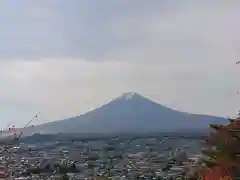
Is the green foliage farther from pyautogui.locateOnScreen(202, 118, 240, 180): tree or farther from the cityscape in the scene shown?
the cityscape

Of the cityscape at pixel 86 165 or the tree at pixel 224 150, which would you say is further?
the tree at pixel 224 150

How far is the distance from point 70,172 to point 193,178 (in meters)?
20.0

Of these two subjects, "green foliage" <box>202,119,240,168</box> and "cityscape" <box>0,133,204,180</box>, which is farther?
"green foliage" <box>202,119,240,168</box>

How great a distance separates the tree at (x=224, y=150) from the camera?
7080 mm

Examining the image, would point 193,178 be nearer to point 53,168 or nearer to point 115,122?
point 53,168

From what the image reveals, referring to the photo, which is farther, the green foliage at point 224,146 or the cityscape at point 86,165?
the green foliage at point 224,146

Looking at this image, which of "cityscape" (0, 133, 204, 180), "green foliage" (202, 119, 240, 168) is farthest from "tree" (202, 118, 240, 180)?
"cityscape" (0, 133, 204, 180)

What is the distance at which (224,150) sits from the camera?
719cm

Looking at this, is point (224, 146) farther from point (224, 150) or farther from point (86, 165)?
point (86, 165)

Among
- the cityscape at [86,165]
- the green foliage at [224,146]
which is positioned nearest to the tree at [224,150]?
the green foliage at [224,146]

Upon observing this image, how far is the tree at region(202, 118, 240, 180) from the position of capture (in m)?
7.08

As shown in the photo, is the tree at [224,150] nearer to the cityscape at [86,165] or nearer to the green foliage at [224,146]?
the green foliage at [224,146]

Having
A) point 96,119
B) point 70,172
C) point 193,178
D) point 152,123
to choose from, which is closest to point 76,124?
point 96,119

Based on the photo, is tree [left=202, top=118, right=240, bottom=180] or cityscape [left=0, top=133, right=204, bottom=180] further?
tree [left=202, top=118, right=240, bottom=180]
